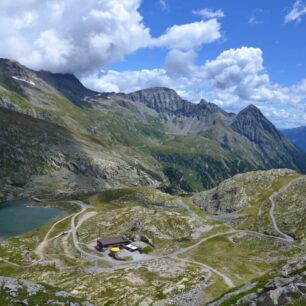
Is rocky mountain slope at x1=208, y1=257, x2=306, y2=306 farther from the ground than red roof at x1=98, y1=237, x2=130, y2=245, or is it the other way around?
rocky mountain slope at x1=208, y1=257, x2=306, y2=306

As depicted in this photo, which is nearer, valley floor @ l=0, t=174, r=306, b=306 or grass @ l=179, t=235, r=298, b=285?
valley floor @ l=0, t=174, r=306, b=306

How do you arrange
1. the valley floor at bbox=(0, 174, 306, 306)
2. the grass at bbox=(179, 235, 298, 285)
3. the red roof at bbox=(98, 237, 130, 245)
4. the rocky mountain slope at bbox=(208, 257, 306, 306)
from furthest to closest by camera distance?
1. the red roof at bbox=(98, 237, 130, 245)
2. the grass at bbox=(179, 235, 298, 285)
3. the valley floor at bbox=(0, 174, 306, 306)
4. the rocky mountain slope at bbox=(208, 257, 306, 306)

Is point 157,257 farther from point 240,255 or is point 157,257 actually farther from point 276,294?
point 276,294

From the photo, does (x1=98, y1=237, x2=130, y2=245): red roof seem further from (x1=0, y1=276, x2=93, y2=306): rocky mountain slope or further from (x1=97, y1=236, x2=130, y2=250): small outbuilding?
(x1=0, y1=276, x2=93, y2=306): rocky mountain slope

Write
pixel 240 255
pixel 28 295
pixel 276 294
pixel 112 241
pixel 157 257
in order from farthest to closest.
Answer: pixel 112 241
pixel 240 255
pixel 157 257
pixel 28 295
pixel 276 294

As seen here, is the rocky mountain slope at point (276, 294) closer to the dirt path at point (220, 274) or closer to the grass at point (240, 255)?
the dirt path at point (220, 274)

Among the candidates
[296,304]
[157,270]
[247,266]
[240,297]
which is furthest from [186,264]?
[296,304]

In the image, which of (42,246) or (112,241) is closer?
(112,241)

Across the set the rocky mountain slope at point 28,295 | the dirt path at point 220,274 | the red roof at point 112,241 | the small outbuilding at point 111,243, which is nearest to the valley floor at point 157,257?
the dirt path at point 220,274

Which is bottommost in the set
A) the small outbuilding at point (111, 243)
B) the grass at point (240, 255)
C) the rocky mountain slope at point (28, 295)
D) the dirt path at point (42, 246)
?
the dirt path at point (42, 246)

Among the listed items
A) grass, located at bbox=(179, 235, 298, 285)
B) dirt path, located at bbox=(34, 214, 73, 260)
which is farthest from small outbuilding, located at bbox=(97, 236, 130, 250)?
grass, located at bbox=(179, 235, 298, 285)

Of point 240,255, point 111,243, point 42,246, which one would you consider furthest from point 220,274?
point 42,246
